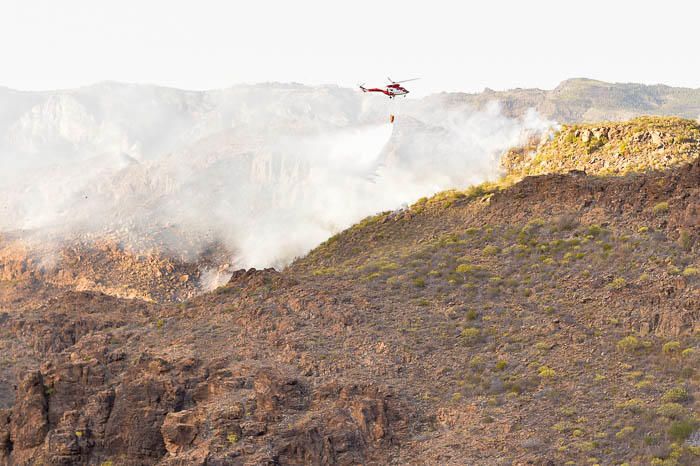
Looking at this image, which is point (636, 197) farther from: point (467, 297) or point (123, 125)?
point (123, 125)

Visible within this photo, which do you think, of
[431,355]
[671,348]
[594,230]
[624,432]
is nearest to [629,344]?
[671,348]

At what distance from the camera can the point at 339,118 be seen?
18338 centimetres

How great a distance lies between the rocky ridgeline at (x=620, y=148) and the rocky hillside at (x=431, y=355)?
19.8ft

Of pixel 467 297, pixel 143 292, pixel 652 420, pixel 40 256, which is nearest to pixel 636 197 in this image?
pixel 467 297

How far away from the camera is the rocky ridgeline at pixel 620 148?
62.3 meters

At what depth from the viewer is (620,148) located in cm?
6450

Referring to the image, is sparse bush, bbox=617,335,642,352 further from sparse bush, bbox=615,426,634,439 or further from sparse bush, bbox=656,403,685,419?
sparse bush, bbox=615,426,634,439

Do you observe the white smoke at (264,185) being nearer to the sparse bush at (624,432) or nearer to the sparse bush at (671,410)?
the sparse bush at (671,410)

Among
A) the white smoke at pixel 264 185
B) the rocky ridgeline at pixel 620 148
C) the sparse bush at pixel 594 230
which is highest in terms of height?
the rocky ridgeline at pixel 620 148

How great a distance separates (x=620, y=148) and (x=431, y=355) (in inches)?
1100

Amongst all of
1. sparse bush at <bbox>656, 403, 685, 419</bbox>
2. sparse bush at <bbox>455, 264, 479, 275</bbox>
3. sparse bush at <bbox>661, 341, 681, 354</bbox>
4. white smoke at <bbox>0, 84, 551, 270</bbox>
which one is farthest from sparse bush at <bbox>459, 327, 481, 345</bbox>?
white smoke at <bbox>0, 84, 551, 270</bbox>

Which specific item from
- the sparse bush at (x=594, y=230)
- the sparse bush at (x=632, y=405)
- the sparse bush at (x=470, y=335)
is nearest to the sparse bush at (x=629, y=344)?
the sparse bush at (x=632, y=405)

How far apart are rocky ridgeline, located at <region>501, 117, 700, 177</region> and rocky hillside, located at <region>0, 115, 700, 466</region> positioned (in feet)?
19.8

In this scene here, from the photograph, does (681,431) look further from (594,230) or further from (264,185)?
(264,185)
